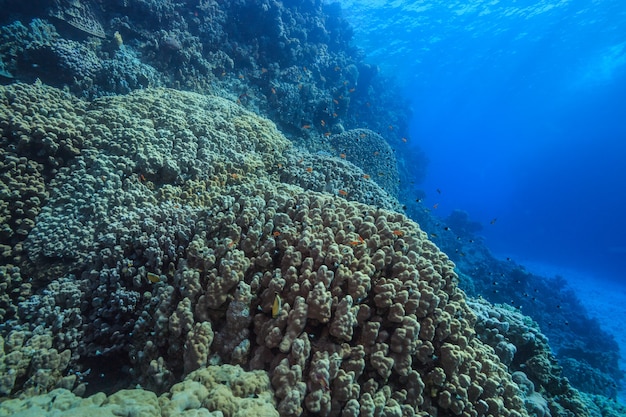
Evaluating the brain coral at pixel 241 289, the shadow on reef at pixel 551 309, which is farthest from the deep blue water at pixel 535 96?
the brain coral at pixel 241 289

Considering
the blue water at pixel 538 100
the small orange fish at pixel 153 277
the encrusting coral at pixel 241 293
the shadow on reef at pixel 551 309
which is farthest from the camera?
the blue water at pixel 538 100

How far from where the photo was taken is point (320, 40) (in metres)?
20.0

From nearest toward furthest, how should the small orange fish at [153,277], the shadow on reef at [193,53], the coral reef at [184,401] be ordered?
1. the coral reef at [184,401]
2. the small orange fish at [153,277]
3. the shadow on reef at [193,53]

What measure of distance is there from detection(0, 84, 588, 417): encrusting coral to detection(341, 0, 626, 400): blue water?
26.9 feet

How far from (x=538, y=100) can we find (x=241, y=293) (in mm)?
81714

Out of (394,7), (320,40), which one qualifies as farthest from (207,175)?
(394,7)

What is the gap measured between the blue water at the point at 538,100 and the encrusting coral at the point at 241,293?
26.9 feet

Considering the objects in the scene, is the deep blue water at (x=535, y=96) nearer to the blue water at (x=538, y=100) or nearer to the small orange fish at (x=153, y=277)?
the blue water at (x=538, y=100)

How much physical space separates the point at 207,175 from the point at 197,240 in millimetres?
2109

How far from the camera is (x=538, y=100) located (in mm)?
63719

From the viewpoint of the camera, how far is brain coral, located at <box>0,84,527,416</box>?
3342 mm

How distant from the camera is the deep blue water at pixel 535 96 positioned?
32125 millimetres

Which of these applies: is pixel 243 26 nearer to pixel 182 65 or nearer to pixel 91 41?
pixel 182 65

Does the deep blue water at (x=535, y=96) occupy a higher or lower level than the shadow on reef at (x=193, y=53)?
higher
